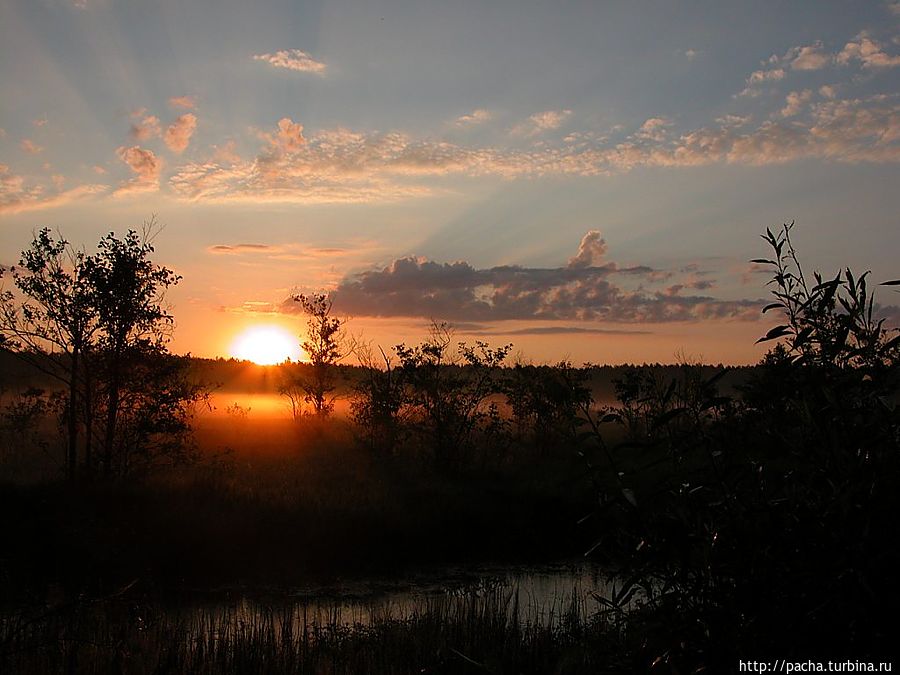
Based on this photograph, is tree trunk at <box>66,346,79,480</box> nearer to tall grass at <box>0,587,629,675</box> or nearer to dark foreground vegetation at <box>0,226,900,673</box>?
dark foreground vegetation at <box>0,226,900,673</box>

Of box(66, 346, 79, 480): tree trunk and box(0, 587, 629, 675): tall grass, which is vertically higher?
box(66, 346, 79, 480): tree trunk

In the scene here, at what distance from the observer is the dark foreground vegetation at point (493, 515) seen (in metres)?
2.98

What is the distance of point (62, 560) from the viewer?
1428cm

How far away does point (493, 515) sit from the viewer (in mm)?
19062

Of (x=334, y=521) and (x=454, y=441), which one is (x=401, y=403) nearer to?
(x=454, y=441)

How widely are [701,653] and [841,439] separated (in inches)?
40.4

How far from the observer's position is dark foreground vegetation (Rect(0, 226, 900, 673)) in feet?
9.79

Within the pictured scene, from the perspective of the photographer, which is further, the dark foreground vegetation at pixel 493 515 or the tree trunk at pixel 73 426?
the tree trunk at pixel 73 426

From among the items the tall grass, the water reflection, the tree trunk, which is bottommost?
the water reflection

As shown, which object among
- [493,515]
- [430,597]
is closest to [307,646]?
[430,597]

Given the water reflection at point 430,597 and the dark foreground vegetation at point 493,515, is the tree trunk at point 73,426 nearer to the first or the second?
the dark foreground vegetation at point 493,515

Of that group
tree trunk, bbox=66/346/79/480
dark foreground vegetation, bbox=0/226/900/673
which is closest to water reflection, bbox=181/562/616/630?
dark foreground vegetation, bbox=0/226/900/673

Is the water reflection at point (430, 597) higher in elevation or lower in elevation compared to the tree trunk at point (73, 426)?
lower

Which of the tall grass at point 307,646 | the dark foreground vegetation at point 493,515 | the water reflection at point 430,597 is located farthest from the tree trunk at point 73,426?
the tall grass at point 307,646
